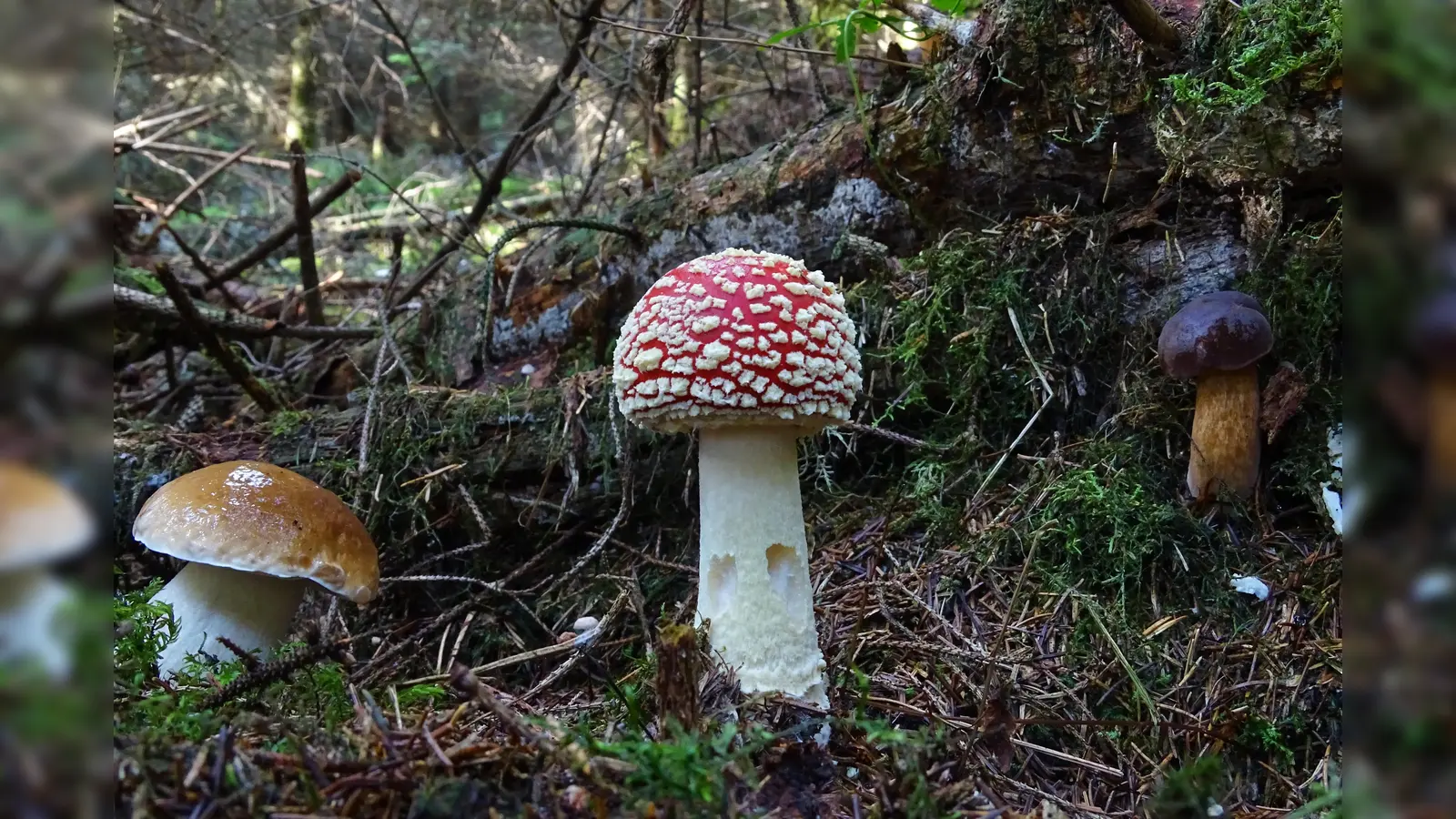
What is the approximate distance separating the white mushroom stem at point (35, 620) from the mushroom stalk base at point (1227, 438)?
10.4ft

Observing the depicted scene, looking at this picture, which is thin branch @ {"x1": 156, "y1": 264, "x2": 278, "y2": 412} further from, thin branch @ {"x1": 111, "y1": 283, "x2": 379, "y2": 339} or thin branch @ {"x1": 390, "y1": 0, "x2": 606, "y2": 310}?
thin branch @ {"x1": 390, "y1": 0, "x2": 606, "y2": 310}

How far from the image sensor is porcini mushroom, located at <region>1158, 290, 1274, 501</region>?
2.91 meters

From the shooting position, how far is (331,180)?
8.75m

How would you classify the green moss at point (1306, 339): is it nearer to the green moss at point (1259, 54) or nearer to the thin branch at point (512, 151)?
the green moss at point (1259, 54)

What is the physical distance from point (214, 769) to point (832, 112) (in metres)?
3.69

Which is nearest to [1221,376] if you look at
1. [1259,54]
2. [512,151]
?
[1259,54]

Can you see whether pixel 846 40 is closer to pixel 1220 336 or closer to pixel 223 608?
pixel 1220 336

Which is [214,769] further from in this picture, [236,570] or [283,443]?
[283,443]

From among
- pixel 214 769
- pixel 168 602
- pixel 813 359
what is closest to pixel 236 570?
pixel 168 602

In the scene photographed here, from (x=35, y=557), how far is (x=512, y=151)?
205 inches

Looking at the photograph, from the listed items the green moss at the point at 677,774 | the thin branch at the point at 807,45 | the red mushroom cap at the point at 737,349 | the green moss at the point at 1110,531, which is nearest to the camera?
the green moss at the point at 677,774

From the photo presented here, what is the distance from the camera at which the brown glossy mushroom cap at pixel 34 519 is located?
563mm

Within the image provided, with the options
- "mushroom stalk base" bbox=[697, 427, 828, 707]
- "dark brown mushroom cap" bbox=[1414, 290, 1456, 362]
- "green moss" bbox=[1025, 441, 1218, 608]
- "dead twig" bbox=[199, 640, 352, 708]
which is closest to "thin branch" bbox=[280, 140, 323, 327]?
"mushroom stalk base" bbox=[697, 427, 828, 707]

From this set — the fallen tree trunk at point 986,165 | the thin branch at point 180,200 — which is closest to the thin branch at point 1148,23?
the fallen tree trunk at point 986,165
